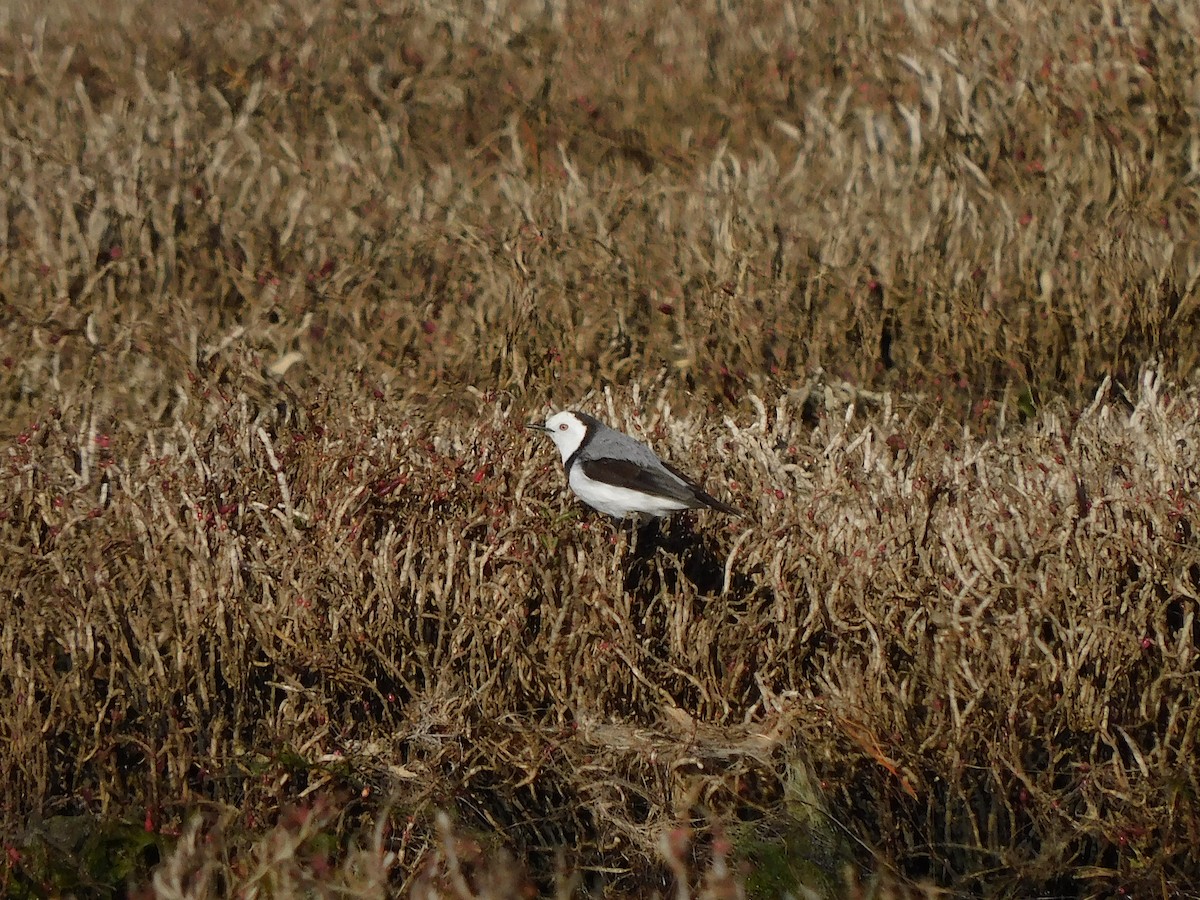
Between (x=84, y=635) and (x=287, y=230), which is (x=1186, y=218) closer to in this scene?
(x=287, y=230)

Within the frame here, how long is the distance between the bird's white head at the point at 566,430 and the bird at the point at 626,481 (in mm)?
32

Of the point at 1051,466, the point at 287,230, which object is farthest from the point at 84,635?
the point at 287,230

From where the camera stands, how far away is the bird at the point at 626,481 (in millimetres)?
4219

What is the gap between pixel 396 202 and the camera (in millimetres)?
7305

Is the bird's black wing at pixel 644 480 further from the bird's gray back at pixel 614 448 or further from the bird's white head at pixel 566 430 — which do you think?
the bird's white head at pixel 566 430

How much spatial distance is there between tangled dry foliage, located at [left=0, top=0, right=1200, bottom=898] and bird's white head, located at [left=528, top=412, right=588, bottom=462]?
133 millimetres

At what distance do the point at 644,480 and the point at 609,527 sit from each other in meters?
0.31

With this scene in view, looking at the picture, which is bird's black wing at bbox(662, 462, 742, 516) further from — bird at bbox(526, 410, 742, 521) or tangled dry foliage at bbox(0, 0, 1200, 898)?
tangled dry foliage at bbox(0, 0, 1200, 898)

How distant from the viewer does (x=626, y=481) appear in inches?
167

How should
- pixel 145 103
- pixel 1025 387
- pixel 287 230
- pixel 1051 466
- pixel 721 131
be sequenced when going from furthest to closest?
1. pixel 721 131
2. pixel 145 103
3. pixel 287 230
4. pixel 1025 387
5. pixel 1051 466

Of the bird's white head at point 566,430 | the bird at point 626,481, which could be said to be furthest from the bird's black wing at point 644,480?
the bird's white head at point 566,430

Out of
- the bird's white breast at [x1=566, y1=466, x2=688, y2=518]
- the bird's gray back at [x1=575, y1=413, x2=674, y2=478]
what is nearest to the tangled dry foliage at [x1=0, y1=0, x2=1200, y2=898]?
the bird's white breast at [x1=566, y1=466, x2=688, y2=518]

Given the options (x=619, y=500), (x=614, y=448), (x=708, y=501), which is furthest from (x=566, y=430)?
(x=708, y=501)

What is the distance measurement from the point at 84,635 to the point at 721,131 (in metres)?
5.93
